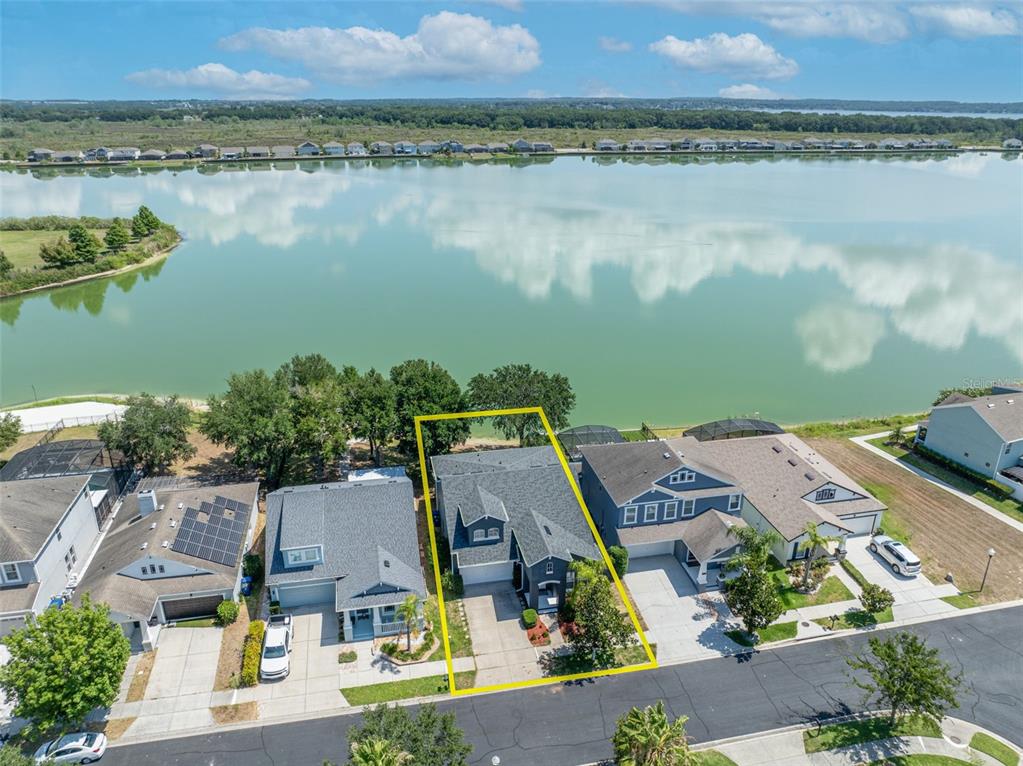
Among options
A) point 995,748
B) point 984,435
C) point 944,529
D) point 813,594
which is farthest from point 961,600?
point 984,435

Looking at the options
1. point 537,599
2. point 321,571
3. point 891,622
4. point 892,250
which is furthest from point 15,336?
point 892,250

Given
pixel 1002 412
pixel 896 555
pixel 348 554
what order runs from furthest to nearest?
1. pixel 1002 412
2. pixel 896 555
3. pixel 348 554

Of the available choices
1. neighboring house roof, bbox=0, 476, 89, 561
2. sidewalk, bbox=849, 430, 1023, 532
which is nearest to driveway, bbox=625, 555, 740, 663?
sidewalk, bbox=849, 430, 1023, 532

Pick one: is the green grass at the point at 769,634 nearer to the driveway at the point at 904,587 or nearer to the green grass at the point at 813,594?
the green grass at the point at 813,594

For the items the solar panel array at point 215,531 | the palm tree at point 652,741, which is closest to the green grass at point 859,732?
the palm tree at point 652,741

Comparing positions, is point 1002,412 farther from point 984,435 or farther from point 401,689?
point 401,689

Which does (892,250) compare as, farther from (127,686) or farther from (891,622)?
(127,686)
